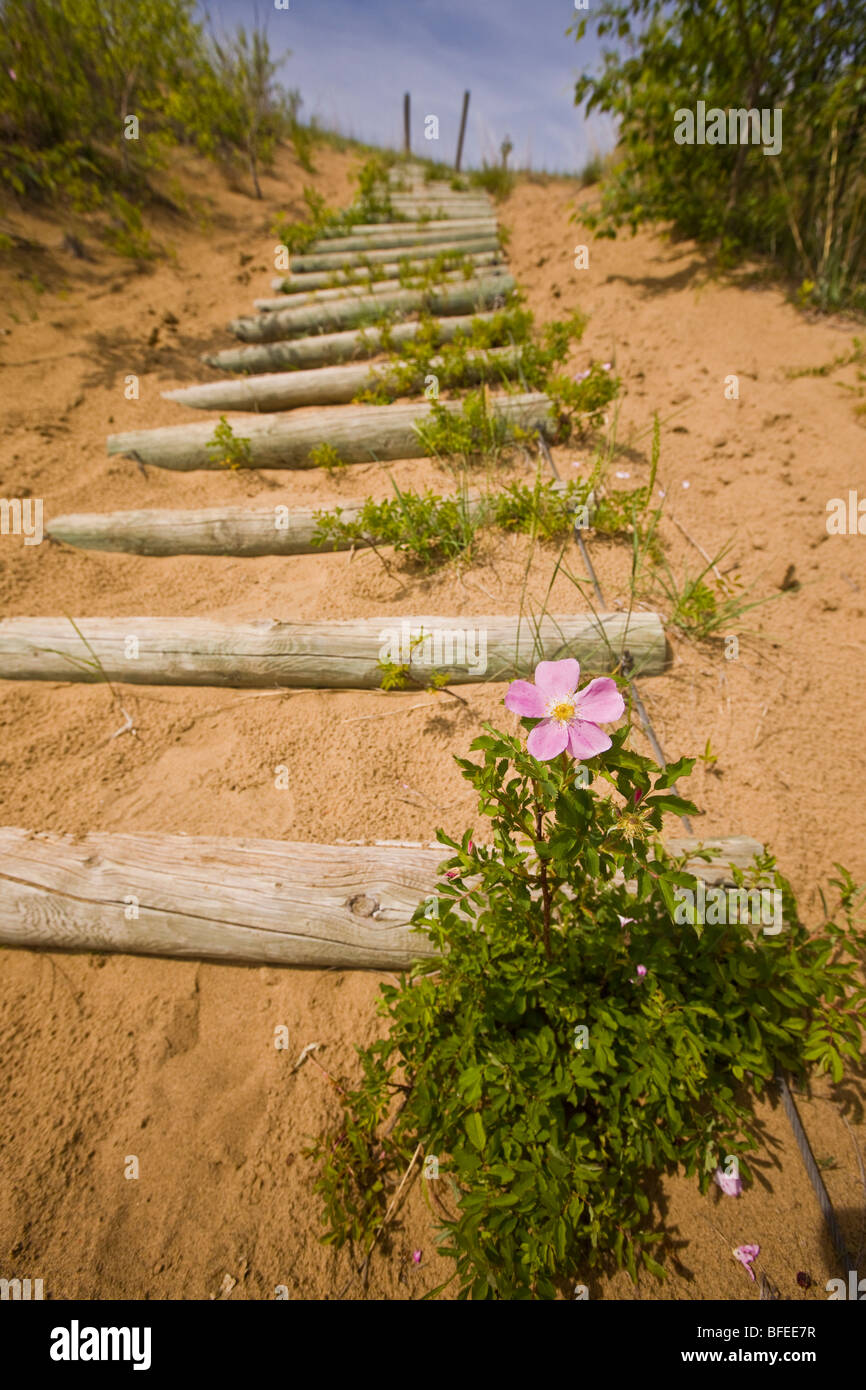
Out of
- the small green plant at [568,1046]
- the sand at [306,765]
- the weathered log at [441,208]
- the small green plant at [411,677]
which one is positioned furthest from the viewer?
the weathered log at [441,208]

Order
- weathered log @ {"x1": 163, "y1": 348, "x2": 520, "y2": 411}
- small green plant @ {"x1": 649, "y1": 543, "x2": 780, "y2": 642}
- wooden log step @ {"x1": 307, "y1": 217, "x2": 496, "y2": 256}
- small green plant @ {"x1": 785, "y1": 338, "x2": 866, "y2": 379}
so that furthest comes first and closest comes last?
wooden log step @ {"x1": 307, "y1": 217, "x2": 496, "y2": 256}, weathered log @ {"x1": 163, "y1": 348, "x2": 520, "y2": 411}, small green plant @ {"x1": 785, "y1": 338, "x2": 866, "y2": 379}, small green plant @ {"x1": 649, "y1": 543, "x2": 780, "y2": 642}

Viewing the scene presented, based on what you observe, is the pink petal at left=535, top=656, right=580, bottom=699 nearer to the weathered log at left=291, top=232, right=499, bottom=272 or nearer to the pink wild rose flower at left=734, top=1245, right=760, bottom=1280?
the pink wild rose flower at left=734, top=1245, right=760, bottom=1280

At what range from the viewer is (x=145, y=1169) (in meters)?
1.59

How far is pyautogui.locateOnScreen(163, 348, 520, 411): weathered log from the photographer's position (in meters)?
4.54

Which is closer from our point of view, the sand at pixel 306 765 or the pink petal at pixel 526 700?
the pink petal at pixel 526 700

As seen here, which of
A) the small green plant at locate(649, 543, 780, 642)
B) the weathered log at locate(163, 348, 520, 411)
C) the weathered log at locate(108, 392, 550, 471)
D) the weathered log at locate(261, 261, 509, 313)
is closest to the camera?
the small green plant at locate(649, 543, 780, 642)

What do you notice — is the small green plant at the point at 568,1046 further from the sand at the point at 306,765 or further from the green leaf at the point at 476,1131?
the sand at the point at 306,765

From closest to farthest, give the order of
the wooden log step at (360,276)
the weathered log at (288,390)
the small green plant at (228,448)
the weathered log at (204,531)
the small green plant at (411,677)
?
the small green plant at (411,677) < the weathered log at (204,531) < the small green plant at (228,448) < the weathered log at (288,390) < the wooden log step at (360,276)

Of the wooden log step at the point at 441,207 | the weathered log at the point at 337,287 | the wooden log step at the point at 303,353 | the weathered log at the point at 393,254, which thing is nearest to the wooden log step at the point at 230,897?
the wooden log step at the point at 303,353

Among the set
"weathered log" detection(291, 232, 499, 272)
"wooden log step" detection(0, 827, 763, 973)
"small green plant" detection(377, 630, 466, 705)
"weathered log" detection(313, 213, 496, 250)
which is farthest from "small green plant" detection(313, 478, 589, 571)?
"weathered log" detection(313, 213, 496, 250)

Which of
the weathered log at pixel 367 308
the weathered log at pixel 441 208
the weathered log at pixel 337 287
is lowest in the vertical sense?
the weathered log at pixel 367 308

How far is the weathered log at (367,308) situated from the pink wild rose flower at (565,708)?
18.5 ft

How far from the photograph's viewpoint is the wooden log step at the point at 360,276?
6.05 metres

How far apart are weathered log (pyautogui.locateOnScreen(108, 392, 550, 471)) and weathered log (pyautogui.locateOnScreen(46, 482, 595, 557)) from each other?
670mm
